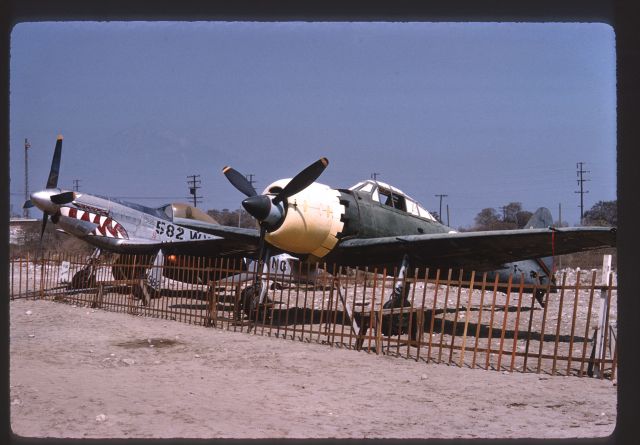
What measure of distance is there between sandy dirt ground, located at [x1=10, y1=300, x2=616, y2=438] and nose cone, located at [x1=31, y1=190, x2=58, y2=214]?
8177mm

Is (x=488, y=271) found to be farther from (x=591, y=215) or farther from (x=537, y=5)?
(x=591, y=215)

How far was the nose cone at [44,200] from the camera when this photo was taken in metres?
16.8

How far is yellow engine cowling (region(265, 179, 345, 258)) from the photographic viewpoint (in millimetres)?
10500

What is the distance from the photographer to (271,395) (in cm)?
621

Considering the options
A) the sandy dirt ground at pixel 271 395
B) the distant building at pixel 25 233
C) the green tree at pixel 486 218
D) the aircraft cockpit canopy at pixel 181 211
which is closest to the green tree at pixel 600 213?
the green tree at pixel 486 218

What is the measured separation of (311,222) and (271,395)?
4880 mm

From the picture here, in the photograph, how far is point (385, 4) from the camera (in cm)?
452

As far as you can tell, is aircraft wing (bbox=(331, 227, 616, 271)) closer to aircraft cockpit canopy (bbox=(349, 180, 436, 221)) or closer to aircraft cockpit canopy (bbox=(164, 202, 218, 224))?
aircraft cockpit canopy (bbox=(349, 180, 436, 221))

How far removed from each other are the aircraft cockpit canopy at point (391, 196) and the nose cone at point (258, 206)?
244cm

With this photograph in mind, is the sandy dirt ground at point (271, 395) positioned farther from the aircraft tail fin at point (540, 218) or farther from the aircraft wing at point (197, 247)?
the aircraft tail fin at point (540, 218)

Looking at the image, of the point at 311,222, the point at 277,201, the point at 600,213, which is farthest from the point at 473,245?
A: the point at 600,213

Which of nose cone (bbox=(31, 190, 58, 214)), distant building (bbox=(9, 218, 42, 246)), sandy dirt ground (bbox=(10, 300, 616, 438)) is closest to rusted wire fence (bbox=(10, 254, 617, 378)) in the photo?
sandy dirt ground (bbox=(10, 300, 616, 438))

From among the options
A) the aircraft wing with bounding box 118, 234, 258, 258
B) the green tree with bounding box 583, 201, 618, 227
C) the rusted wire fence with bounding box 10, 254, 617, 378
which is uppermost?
the green tree with bounding box 583, 201, 618, 227

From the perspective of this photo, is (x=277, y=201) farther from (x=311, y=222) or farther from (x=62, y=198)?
(x=62, y=198)
